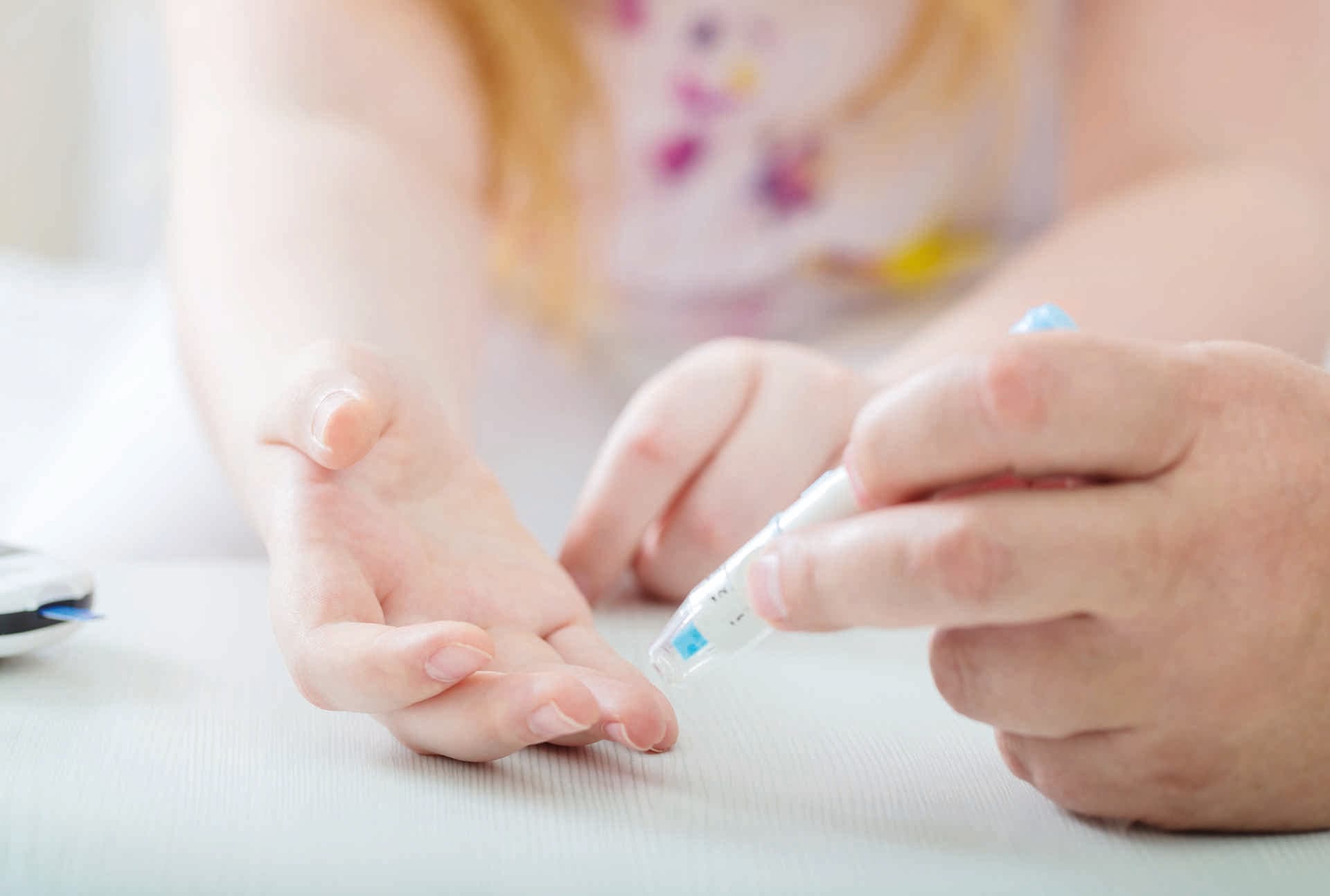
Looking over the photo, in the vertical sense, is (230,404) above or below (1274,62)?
below

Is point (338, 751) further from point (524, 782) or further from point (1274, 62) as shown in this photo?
point (1274, 62)

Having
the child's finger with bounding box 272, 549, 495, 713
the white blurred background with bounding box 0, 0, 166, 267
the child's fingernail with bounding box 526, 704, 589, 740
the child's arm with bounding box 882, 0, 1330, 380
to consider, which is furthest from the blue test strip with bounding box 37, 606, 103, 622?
the white blurred background with bounding box 0, 0, 166, 267

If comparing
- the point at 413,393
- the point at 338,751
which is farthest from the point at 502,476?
the point at 338,751

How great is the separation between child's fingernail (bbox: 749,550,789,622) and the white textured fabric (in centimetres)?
6

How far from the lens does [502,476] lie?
3.07 ft

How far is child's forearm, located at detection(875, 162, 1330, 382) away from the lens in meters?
0.74

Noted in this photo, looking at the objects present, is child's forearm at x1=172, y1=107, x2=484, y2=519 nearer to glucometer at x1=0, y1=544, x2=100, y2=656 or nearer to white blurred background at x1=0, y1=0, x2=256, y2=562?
glucometer at x1=0, y1=544, x2=100, y2=656

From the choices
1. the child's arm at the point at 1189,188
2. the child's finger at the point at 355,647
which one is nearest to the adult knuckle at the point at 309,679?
the child's finger at the point at 355,647

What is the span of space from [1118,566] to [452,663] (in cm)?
18

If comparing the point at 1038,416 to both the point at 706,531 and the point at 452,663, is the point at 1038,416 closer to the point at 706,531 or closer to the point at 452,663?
the point at 452,663

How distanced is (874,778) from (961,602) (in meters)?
0.10

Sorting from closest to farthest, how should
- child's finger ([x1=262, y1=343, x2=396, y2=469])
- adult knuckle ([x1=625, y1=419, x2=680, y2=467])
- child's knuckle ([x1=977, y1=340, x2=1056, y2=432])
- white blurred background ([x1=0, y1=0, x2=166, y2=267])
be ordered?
child's knuckle ([x1=977, y1=340, x2=1056, y2=432]) < child's finger ([x1=262, y1=343, x2=396, y2=469]) < adult knuckle ([x1=625, y1=419, x2=680, y2=467]) < white blurred background ([x1=0, y1=0, x2=166, y2=267])

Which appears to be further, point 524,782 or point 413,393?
point 413,393

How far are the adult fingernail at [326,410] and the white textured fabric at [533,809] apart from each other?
0.32 ft
